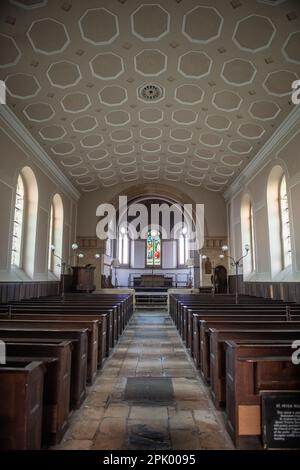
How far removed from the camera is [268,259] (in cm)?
982

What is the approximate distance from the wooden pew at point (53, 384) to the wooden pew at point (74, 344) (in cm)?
42

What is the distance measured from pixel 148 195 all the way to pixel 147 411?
14.0 m

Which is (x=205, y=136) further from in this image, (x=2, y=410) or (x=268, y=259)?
(x=2, y=410)

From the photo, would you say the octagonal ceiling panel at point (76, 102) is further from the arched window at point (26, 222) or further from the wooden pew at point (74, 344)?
the wooden pew at point (74, 344)

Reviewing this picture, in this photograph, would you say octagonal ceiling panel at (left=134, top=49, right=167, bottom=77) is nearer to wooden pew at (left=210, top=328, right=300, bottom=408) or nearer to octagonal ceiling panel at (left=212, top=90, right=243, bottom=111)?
octagonal ceiling panel at (left=212, top=90, right=243, bottom=111)

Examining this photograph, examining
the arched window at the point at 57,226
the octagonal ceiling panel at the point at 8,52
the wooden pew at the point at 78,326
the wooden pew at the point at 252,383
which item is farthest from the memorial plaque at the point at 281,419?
the arched window at the point at 57,226

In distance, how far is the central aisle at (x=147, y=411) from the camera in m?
2.33

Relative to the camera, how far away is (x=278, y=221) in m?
9.81

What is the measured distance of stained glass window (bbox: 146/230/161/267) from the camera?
23859mm

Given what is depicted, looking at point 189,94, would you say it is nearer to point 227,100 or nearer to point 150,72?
point 227,100

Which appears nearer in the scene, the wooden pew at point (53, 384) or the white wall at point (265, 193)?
the wooden pew at point (53, 384)

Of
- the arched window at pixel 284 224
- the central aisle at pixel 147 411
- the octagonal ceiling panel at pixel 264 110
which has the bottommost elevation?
the central aisle at pixel 147 411

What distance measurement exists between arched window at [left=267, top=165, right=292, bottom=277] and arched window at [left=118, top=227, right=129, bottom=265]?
13.7m
